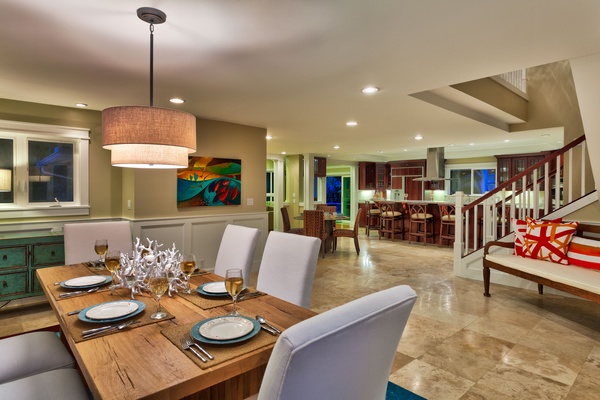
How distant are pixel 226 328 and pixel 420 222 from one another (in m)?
6.96

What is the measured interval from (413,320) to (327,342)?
9.52 ft

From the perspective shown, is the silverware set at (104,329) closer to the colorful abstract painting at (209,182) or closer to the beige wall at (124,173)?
the beige wall at (124,173)

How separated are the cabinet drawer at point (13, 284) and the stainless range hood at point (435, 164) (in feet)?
28.5

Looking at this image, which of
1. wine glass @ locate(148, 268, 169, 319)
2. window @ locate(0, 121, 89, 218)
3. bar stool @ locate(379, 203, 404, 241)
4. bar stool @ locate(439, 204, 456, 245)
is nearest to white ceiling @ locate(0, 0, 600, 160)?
window @ locate(0, 121, 89, 218)

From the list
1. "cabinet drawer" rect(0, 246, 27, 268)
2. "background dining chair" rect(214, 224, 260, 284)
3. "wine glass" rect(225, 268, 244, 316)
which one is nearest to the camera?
"wine glass" rect(225, 268, 244, 316)

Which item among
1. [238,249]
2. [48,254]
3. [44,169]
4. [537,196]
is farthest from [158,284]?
[537,196]

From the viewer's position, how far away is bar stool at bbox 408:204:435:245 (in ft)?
24.5

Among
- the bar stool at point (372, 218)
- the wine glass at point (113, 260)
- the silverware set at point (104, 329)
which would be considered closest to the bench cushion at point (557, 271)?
the silverware set at point (104, 329)

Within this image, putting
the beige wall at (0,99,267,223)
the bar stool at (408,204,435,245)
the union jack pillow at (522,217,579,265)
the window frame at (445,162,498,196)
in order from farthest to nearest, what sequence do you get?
the window frame at (445,162,498,196) < the bar stool at (408,204,435,245) < the beige wall at (0,99,267,223) < the union jack pillow at (522,217,579,265)

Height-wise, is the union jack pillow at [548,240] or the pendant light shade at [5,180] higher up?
the pendant light shade at [5,180]

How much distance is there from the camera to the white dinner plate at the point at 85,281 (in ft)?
6.17

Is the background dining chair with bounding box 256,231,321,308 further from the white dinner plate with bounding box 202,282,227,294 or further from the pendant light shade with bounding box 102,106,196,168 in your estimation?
the pendant light shade with bounding box 102,106,196,168

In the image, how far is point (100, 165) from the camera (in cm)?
436

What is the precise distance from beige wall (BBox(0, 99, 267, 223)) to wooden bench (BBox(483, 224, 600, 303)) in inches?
143
